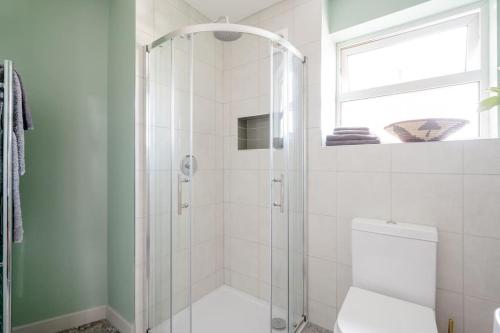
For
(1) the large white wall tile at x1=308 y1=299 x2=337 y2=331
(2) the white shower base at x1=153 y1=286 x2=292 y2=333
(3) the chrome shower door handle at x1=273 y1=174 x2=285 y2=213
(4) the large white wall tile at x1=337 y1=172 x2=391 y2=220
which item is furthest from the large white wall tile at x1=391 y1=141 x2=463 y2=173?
(2) the white shower base at x1=153 y1=286 x2=292 y2=333

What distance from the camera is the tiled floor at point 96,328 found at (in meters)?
1.61

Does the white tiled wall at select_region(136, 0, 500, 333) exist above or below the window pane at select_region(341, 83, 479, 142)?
below

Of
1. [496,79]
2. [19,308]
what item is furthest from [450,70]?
[19,308]

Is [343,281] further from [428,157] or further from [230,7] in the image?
[230,7]

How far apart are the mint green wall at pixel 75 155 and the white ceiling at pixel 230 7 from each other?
1.80 ft

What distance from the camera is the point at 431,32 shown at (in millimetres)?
1546

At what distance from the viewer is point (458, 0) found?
138 centimetres

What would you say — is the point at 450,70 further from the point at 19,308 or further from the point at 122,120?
the point at 19,308

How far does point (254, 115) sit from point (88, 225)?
144 centimetres

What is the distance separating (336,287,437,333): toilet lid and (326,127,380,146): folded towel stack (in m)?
0.87

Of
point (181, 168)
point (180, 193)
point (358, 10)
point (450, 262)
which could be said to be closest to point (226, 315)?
point (180, 193)

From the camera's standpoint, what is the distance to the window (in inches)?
56.5

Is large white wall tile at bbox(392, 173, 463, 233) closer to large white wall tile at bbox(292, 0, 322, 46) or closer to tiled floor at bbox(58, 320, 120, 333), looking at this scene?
large white wall tile at bbox(292, 0, 322, 46)

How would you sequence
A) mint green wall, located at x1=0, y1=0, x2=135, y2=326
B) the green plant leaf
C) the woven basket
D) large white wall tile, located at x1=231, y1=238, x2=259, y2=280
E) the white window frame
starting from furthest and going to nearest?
large white wall tile, located at x1=231, y1=238, x2=259, y2=280, mint green wall, located at x1=0, y1=0, x2=135, y2=326, the white window frame, the woven basket, the green plant leaf
